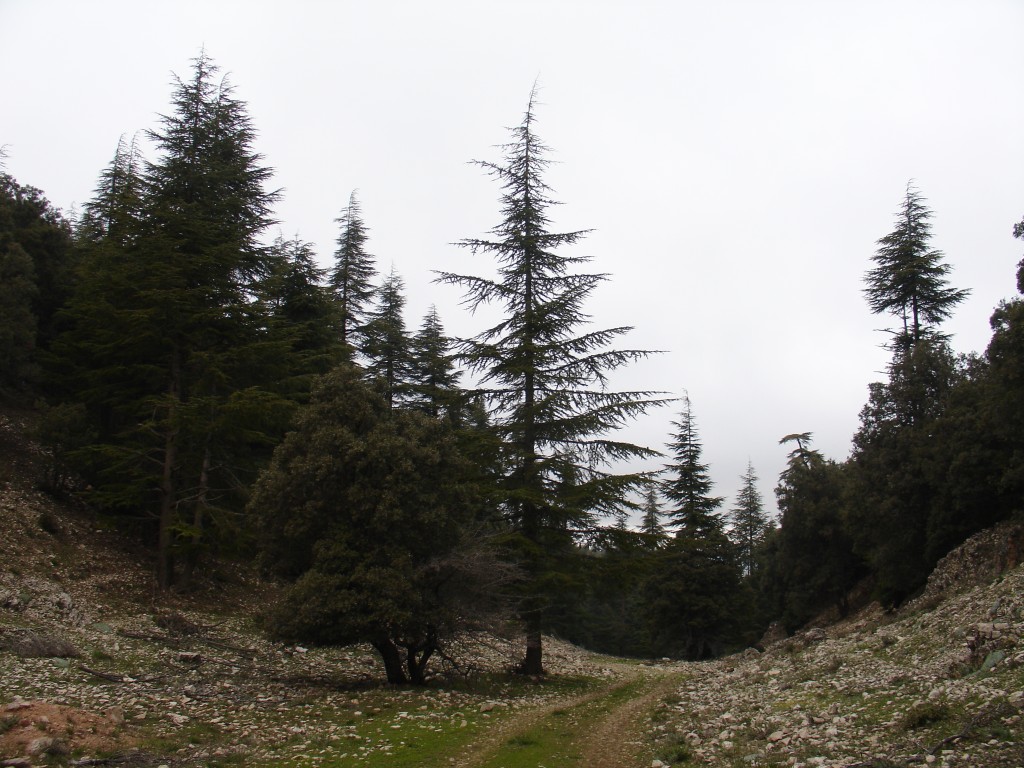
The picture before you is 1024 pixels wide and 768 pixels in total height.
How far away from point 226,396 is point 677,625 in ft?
121

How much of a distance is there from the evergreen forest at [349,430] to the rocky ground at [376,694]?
2.00 meters

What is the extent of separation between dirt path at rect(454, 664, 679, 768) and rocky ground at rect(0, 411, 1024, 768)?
0.07m

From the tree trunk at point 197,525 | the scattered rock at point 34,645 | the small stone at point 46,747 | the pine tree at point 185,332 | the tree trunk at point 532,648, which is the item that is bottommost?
the tree trunk at point 532,648

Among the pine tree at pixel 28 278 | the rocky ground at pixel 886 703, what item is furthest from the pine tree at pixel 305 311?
the rocky ground at pixel 886 703

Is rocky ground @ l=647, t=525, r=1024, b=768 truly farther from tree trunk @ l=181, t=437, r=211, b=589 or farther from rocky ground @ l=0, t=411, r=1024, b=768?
tree trunk @ l=181, t=437, r=211, b=589

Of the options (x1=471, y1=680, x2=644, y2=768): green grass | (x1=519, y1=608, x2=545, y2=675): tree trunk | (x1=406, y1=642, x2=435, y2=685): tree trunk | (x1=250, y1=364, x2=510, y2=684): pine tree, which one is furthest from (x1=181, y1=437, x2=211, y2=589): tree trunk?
(x1=471, y1=680, x2=644, y2=768): green grass

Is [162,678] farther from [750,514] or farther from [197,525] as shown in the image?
[750,514]

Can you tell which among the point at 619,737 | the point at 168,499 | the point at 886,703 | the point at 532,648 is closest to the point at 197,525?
the point at 168,499

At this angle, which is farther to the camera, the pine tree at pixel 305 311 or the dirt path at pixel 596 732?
the pine tree at pixel 305 311

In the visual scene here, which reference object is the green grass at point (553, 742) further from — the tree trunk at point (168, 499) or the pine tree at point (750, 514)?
A: the pine tree at point (750, 514)

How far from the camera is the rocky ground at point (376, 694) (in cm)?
958

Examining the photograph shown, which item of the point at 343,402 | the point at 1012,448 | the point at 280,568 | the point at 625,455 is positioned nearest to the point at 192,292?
the point at 343,402

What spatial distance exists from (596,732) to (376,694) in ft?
18.0

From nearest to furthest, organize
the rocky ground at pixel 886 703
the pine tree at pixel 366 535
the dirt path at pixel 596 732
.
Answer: the rocky ground at pixel 886 703 → the dirt path at pixel 596 732 → the pine tree at pixel 366 535
